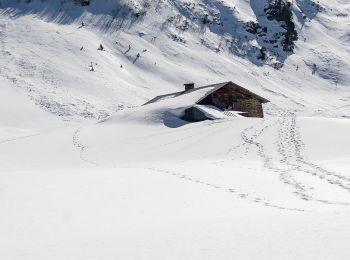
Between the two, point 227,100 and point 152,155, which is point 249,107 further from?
point 152,155

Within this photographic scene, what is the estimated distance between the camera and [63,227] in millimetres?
6180

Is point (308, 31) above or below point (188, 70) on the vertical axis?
above

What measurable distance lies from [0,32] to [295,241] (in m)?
68.0

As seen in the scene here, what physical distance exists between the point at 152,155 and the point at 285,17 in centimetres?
7919

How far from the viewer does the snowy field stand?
521 cm

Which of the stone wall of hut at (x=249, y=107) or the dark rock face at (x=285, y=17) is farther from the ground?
the dark rock face at (x=285, y=17)

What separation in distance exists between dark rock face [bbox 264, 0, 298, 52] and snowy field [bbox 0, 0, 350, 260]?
7652 millimetres

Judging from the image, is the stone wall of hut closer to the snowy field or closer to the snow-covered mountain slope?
the snowy field

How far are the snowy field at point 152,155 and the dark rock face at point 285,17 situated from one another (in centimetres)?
765

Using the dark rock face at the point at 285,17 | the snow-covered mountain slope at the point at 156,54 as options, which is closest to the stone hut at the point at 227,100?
the snow-covered mountain slope at the point at 156,54

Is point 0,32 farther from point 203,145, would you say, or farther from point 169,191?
point 169,191

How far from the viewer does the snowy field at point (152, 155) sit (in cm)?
521

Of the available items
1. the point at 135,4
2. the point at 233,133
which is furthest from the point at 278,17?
the point at 233,133

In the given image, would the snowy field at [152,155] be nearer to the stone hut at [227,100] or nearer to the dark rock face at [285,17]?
the stone hut at [227,100]
